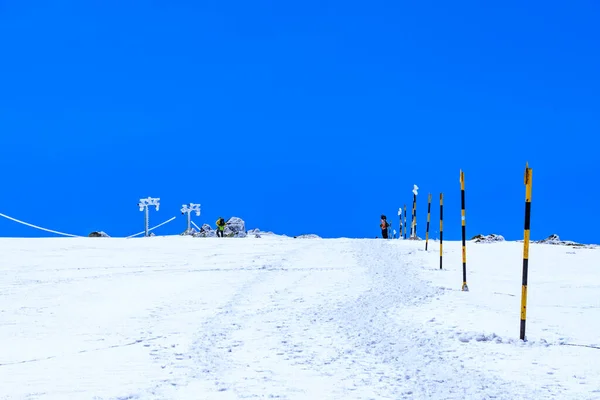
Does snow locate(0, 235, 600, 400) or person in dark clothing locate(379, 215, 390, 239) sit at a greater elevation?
person in dark clothing locate(379, 215, 390, 239)

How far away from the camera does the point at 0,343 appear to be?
21.6 feet

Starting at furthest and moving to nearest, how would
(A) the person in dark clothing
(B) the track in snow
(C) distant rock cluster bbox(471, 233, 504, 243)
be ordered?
(A) the person in dark clothing, (C) distant rock cluster bbox(471, 233, 504, 243), (B) the track in snow

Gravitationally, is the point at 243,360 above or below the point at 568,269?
below

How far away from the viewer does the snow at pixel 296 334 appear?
4906 mm

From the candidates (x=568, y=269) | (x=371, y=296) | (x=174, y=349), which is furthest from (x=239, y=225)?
(x=174, y=349)

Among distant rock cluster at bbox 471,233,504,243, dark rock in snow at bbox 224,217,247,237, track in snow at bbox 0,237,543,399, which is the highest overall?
dark rock in snow at bbox 224,217,247,237

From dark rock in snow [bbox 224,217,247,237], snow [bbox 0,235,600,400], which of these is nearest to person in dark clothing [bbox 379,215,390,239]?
dark rock in snow [bbox 224,217,247,237]

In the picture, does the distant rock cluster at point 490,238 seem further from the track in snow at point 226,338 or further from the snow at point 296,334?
the track in snow at point 226,338

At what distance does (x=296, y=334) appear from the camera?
6766 millimetres

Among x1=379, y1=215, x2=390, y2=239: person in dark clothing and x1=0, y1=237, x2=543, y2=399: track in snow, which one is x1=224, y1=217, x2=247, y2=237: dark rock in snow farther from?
x1=0, y1=237, x2=543, y2=399: track in snow


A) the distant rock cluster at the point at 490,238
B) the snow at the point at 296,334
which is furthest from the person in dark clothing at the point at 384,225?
the snow at the point at 296,334

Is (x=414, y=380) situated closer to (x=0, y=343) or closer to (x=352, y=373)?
(x=352, y=373)

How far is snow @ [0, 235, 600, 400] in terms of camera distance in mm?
4906

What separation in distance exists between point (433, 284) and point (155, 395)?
23.9 ft
